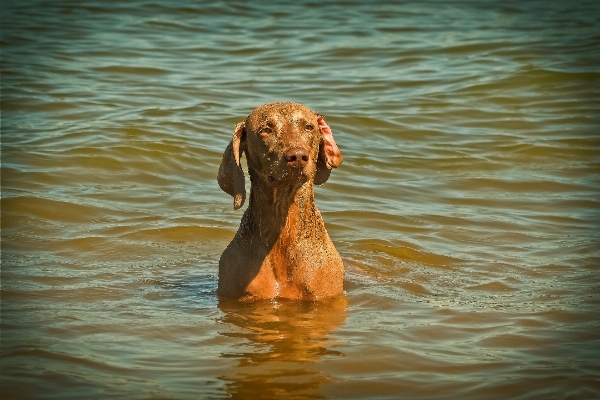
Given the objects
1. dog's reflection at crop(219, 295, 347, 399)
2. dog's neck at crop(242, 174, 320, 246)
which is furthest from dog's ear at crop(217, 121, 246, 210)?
dog's reflection at crop(219, 295, 347, 399)

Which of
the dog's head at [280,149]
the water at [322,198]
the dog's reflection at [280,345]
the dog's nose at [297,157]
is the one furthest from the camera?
the dog's head at [280,149]

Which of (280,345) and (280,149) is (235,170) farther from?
(280,345)

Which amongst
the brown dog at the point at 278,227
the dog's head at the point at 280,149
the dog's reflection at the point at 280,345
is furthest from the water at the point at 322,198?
the dog's head at the point at 280,149

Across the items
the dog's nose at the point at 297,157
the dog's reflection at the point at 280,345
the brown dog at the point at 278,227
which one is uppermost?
the dog's nose at the point at 297,157

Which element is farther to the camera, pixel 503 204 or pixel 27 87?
pixel 27 87

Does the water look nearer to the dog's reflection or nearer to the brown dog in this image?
the dog's reflection

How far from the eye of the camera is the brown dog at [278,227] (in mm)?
6227

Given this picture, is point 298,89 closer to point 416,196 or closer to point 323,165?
point 416,196

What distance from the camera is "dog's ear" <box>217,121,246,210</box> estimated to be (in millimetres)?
6270

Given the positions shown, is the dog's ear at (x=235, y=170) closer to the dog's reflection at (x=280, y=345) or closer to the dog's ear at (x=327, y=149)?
the dog's ear at (x=327, y=149)

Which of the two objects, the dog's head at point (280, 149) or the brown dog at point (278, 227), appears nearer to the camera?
the dog's head at point (280, 149)

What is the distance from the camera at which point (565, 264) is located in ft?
25.1

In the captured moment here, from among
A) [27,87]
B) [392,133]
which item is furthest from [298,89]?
[27,87]

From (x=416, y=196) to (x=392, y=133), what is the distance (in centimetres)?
226
